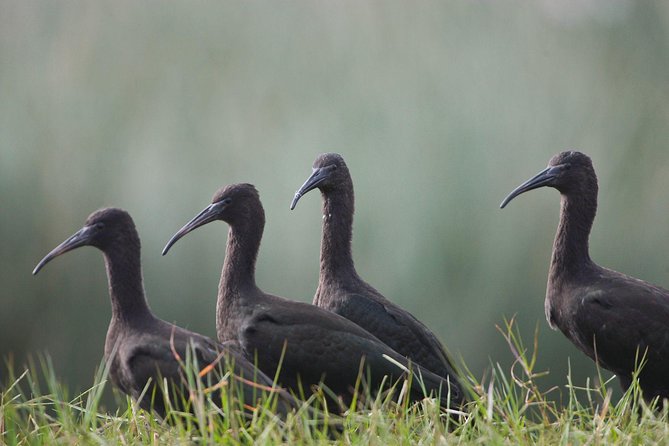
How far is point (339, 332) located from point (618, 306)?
1.62 m

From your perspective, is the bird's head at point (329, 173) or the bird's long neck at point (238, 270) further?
the bird's head at point (329, 173)

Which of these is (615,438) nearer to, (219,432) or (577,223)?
(219,432)

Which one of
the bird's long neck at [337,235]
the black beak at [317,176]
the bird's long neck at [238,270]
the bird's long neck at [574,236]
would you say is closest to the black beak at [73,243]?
the bird's long neck at [238,270]

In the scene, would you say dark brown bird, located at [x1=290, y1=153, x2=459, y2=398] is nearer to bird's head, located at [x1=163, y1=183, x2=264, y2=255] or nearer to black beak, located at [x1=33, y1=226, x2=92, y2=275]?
bird's head, located at [x1=163, y1=183, x2=264, y2=255]

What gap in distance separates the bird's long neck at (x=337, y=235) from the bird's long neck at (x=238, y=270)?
20.0 inches

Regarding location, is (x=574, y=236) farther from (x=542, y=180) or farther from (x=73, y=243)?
(x=73, y=243)

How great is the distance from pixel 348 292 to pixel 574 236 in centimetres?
141

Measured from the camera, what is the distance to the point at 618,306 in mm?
5984

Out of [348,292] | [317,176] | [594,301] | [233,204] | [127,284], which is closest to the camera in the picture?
[127,284]

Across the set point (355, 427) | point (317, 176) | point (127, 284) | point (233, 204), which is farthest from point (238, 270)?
point (355, 427)

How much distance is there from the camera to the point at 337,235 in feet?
21.9

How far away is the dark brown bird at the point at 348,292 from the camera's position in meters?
6.20

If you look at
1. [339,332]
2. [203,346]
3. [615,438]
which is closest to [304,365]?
[339,332]

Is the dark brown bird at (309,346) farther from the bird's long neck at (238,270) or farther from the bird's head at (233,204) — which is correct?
the bird's head at (233,204)
